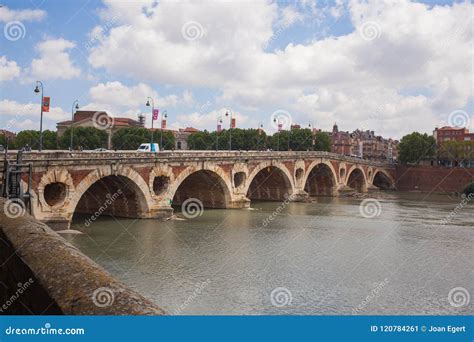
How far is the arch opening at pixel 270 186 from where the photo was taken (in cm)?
6116

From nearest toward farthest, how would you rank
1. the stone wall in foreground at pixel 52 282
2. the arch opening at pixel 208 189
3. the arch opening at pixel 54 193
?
the stone wall in foreground at pixel 52 282 < the arch opening at pixel 54 193 < the arch opening at pixel 208 189

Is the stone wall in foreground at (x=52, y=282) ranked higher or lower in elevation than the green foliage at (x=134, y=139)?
lower

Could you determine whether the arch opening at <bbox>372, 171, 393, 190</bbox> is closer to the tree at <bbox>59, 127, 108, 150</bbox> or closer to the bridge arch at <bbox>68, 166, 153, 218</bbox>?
the tree at <bbox>59, 127, 108, 150</bbox>

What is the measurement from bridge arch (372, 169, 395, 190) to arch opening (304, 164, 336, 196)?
25.6 metres

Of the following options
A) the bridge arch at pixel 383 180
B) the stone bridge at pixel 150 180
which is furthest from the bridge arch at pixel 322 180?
the bridge arch at pixel 383 180

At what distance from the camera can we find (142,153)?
117ft

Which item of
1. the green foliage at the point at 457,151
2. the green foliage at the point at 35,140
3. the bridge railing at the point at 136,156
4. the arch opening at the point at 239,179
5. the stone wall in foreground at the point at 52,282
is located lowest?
the arch opening at the point at 239,179

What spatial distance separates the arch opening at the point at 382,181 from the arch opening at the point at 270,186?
44145 mm

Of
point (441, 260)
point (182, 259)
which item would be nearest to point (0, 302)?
point (182, 259)

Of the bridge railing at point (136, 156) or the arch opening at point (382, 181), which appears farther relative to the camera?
the arch opening at point (382, 181)

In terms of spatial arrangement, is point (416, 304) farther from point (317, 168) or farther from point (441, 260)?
Answer: point (317, 168)

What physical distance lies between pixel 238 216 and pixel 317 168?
35.4m

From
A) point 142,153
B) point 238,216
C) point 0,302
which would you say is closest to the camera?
point 0,302

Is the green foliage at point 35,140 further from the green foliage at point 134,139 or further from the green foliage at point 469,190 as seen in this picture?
the green foliage at point 469,190
